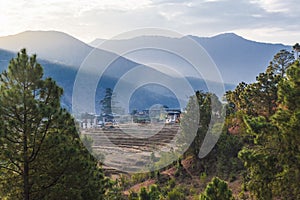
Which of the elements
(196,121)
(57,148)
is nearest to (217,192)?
(57,148)

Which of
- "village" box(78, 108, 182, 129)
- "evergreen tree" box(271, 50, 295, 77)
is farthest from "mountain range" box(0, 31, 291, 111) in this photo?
"evergreen tree" box(271, 50, 295, 77)

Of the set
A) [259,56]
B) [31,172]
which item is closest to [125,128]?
[31,172]

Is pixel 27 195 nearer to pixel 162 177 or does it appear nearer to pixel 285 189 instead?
pixel 285 189

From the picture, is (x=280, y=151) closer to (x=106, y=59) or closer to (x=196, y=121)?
(x=196, y=121)

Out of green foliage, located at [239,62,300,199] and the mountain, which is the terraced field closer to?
green foliage, located at [239,62,300,199]

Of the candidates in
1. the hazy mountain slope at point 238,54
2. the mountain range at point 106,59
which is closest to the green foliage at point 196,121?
the mountain range at point 106,59

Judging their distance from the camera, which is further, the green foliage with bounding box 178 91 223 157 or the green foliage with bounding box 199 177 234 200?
the green foliage with bounding box 178 91 223 157

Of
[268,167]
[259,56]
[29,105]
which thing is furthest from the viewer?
[259,56]
